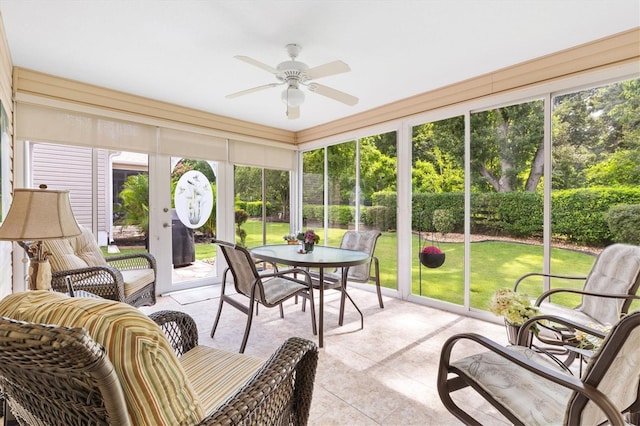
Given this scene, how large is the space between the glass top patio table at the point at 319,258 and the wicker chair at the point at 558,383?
4.43ft

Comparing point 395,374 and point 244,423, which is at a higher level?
point 244,423

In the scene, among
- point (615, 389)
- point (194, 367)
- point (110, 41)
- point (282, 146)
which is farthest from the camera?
point (282, 146)

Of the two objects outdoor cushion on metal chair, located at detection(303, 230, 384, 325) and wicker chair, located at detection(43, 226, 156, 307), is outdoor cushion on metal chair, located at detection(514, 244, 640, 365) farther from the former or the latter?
wicker chair, located at detection(43, 226, 156, 307)

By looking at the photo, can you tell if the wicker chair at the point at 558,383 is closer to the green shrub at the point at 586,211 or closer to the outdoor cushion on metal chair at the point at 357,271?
the green shrub at the point at 586,211

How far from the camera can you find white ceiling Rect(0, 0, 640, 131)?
7.11 feet

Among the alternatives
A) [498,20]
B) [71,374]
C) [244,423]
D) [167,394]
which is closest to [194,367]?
[244,423]

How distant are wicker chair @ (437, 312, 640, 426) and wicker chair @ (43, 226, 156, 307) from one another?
102 inches

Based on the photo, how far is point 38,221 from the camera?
1.63m

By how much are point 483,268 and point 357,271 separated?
4.56ft

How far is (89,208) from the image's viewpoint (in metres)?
3.75

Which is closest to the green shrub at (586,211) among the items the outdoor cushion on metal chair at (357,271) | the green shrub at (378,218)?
the outdoor cushion on metal chair at (357,271)

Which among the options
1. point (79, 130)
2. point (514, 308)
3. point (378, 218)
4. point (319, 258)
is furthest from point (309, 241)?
point (79, 130)

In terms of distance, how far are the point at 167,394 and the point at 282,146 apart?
5.03 metres

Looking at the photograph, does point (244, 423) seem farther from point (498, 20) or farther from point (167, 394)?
point (498, 20)
